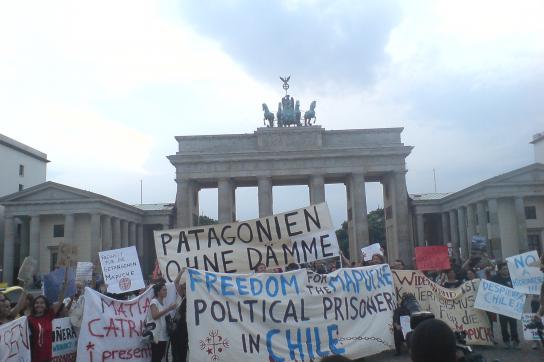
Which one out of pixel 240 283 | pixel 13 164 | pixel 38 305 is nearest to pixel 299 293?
pixel 240 283

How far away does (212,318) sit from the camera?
9.03m

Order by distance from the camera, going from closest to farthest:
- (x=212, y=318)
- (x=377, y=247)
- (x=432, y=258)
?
(x=212, y=318) < (x=432, y=258) < (x=377, y=247)

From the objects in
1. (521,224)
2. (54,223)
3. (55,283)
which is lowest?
(55,283)

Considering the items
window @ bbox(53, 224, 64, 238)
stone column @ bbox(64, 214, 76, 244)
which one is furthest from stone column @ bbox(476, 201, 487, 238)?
window @ bbox(53, 224, 64, 238)

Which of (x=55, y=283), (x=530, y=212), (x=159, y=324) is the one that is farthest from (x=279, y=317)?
(x=530, y=212)

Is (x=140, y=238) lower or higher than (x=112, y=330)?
higher

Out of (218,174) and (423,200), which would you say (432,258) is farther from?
(423,200)

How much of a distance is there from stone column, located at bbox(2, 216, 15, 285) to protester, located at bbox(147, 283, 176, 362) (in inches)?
1930

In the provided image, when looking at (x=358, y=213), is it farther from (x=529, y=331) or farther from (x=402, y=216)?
(x=529, y=331)

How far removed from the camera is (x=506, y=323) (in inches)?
485

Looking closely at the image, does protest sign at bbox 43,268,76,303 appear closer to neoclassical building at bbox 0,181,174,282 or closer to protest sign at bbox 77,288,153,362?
protest sign at bbox 77,288,153,362

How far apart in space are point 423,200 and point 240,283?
5410cm

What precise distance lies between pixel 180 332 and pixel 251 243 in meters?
2.24

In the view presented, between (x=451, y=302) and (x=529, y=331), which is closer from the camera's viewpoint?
(x=451, y=302)
